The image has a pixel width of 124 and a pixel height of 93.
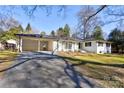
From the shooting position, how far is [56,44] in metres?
10.8

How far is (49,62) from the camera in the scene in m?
7.92

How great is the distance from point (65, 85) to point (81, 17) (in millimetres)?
3025

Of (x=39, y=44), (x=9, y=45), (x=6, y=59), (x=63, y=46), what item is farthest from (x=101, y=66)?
(x=9, y=45)

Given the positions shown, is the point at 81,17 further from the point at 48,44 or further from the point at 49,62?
the point at 48,44

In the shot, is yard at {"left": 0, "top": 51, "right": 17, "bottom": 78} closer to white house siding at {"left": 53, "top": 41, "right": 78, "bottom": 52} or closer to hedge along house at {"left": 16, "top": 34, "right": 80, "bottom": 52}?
hedge along house at {"left": 16, "top": 34, "right": 80, "bottom": 52}

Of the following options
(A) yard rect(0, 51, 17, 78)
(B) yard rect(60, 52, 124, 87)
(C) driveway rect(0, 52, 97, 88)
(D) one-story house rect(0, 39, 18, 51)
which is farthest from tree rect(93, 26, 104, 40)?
(D) one-story house rect(0, 39, 18, 51)

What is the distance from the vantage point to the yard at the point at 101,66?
656 centimetres

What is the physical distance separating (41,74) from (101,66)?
7.24ft

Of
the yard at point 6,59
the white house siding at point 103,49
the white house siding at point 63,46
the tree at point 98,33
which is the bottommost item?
the yard at point 6,59

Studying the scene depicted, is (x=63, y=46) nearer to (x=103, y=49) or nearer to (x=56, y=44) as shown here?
(x=56, y=44)

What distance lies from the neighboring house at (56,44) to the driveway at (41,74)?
96 cm

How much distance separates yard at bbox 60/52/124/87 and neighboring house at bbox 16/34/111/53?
1.03ft

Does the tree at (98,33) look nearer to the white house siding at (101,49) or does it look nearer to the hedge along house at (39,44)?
the white house siding at (101,49)

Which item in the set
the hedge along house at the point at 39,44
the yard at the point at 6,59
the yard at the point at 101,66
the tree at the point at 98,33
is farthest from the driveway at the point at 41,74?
the tree at the point at 98,33
